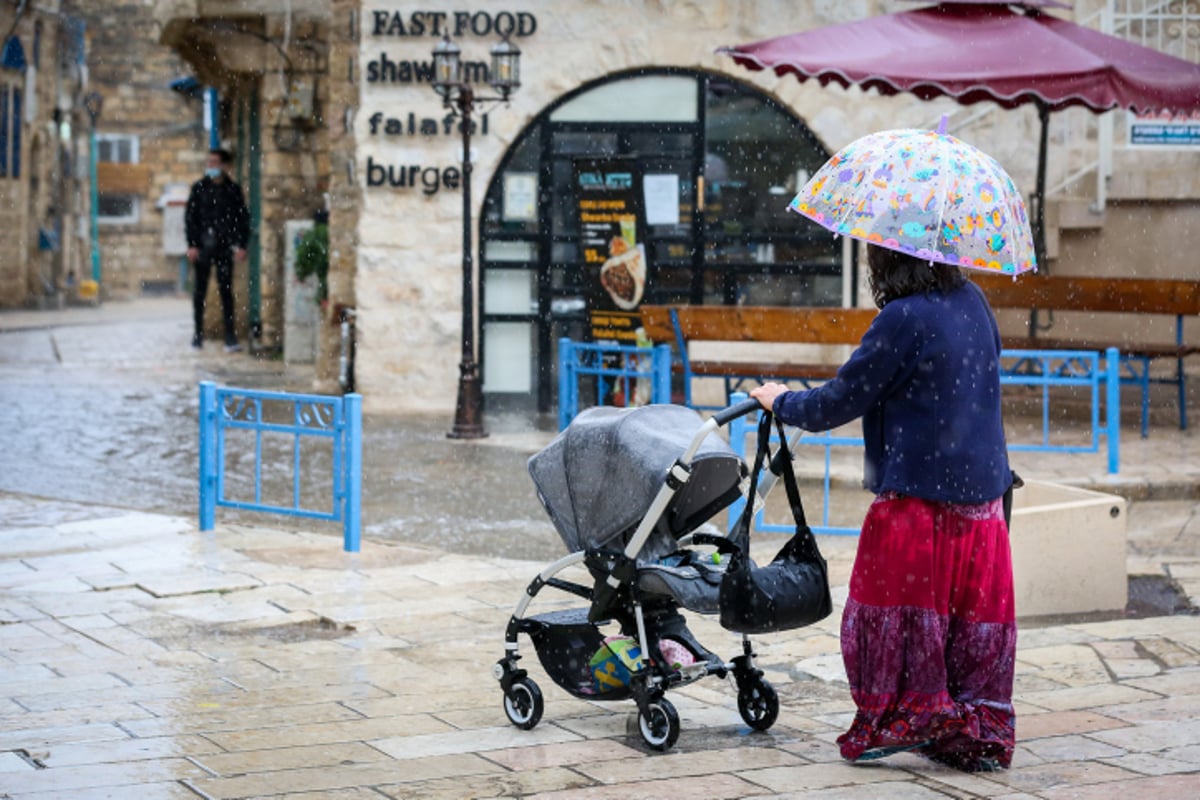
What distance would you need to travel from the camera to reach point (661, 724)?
16.4 feet

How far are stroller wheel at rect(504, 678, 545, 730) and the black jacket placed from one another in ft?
51.2

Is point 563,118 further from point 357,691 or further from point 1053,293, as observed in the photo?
point 357,691

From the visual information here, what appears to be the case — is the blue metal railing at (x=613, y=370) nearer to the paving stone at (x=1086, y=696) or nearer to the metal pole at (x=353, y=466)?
the metal pole at (x=353, y=466)

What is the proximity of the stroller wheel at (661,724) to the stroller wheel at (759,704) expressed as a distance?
0.32 m

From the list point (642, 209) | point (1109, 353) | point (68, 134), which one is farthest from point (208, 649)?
point (68, 134)

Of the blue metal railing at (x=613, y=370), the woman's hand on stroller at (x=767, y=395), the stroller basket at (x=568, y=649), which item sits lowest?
the stroller basket at (x=568, y=649)

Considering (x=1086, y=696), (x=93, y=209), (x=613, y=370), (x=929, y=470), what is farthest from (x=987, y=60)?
(x=93, y=209)

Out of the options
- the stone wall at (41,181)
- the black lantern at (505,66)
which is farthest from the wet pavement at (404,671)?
the stone wall at (41,181)

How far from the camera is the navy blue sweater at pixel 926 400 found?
4770 millimetres

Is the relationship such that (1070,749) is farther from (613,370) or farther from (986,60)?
(986,60)

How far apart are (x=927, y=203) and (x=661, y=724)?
1607mm

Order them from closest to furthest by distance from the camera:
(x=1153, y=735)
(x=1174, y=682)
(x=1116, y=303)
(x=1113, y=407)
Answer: (x=1153, y=735) → (x=1174, y=682) → (x=1113, y=407) → (x=1116, y=303)

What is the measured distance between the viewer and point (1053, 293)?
44.2ft

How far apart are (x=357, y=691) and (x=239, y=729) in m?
0.60
